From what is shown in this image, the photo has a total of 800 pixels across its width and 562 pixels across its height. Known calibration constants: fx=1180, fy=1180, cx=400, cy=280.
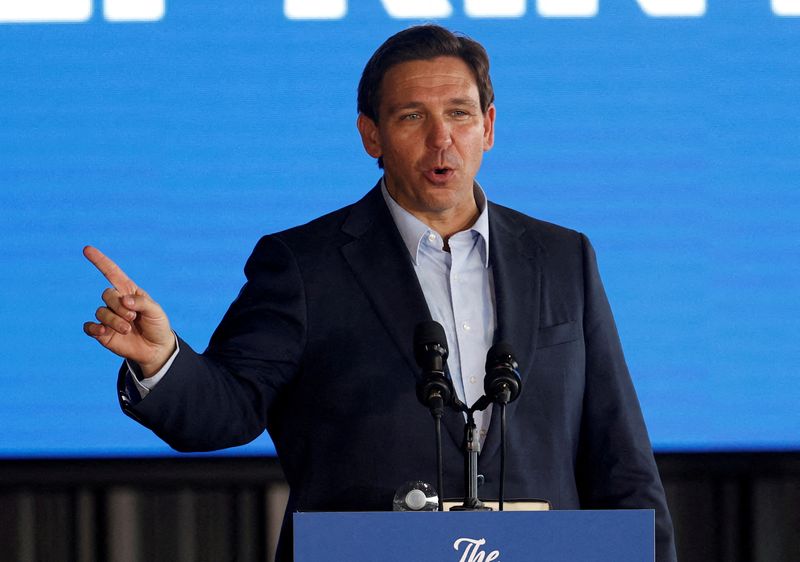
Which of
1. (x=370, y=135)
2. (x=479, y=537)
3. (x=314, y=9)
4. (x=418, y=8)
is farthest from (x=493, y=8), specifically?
(x=479, y=537)

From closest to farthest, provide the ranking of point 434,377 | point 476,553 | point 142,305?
point 476,553 → point 434,377 → point 142,305

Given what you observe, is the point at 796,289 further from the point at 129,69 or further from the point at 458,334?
the point at 129,69

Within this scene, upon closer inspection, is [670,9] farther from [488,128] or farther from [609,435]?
[609,435]

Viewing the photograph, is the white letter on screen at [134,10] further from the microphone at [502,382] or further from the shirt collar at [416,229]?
the microphone at [502,382]

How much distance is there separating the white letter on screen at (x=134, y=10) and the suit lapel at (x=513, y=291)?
1.54 m

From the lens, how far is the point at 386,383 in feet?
7.09

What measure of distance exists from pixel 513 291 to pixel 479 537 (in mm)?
892

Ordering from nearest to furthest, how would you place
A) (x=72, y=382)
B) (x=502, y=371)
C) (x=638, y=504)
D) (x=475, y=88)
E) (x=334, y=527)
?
(x=334, y=527) < (x=502, y=371) < (x=638, y=504) < (x=475, y=88) < (x=72, y=382)

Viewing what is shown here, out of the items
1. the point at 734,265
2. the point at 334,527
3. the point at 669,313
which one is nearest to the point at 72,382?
the point at 669,313

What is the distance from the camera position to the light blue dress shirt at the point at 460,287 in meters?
2.19

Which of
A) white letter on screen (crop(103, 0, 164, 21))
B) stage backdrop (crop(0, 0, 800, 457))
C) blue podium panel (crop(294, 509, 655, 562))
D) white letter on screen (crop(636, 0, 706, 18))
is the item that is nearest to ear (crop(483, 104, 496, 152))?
stage backdrop (crop(0, 0, 800, 457))

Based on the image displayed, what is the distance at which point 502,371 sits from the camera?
162 centimetres

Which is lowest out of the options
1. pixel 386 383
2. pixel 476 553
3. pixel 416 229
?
pixel 476 553

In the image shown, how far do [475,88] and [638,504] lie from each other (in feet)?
2.85
